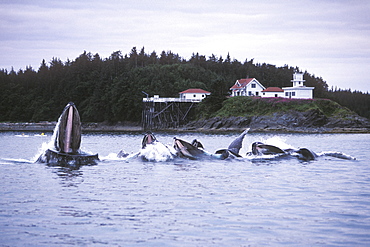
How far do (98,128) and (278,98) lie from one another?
51.3 meters

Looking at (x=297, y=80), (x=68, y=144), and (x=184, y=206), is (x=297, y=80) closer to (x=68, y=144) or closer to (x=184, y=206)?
(x=68, y=144)

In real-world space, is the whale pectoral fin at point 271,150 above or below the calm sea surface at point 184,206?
above

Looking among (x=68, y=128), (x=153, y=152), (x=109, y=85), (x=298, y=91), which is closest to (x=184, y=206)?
(x=68, y=128)

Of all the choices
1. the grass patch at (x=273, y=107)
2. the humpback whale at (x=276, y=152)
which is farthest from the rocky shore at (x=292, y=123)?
the humpback whale at (x=276, y=152)

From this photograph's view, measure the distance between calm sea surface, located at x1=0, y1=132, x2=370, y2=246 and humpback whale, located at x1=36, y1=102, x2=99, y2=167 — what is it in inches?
31.0

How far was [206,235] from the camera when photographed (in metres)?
12.6

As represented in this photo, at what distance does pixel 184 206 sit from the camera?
16094 mm

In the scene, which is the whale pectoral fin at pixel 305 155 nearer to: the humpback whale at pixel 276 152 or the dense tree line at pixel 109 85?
the humpback whale at pixel 276 152

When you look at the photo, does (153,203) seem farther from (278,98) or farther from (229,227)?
(278,98)

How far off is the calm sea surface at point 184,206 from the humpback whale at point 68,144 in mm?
787

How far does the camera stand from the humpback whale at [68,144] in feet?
82.8

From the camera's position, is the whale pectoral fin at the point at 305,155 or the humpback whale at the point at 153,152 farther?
the whale pectoral fin at the point at 305,155

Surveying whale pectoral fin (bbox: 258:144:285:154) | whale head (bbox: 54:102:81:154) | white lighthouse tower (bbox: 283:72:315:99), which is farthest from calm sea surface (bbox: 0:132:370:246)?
white lighthouse tower (bbox: 283:72:315:99)

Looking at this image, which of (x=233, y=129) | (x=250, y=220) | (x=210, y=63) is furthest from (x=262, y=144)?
(x=210, y=63)
